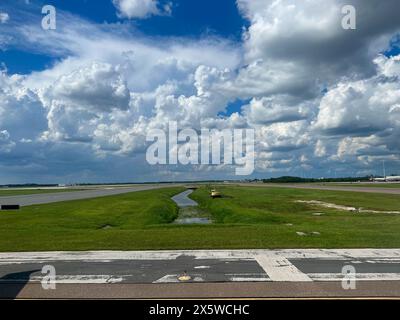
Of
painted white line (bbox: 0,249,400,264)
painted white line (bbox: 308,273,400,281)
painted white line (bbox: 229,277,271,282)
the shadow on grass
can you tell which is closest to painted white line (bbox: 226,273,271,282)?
painted white line (bbox: 229,277,271,282)

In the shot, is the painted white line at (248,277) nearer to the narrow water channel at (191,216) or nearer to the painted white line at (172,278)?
the painted white line at (172,278)

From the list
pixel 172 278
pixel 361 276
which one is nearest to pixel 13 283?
pixel 172 278

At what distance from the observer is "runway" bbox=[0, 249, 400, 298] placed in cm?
967

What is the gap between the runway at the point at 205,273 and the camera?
31.7 feet

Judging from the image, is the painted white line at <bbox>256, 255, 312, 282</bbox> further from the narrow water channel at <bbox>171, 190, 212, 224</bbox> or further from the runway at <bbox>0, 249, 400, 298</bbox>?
the narrow water channel at <bbox>171, 190, 212, 224</bbox>

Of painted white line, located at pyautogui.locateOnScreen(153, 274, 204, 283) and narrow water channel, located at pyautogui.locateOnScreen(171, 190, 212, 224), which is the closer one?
painted white line, located at pyautogui.locateOnScreen(153, 274, 204, 283)

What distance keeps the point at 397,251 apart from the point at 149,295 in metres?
10.1

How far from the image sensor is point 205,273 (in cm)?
1170

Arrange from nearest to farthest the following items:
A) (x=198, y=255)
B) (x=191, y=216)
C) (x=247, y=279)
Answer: (x=247, y=279) → (x=198, y=255) → (x=191, y=216)

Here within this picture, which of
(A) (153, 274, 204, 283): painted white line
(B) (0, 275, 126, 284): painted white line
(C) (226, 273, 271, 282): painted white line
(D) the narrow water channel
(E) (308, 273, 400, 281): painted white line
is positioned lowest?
Answer: (D) the narrow water channel

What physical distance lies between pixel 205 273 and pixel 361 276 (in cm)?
422

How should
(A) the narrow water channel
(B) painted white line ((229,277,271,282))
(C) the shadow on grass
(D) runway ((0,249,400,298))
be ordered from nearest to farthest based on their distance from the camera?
1. (D) runway ((0,249,400,298))
2. (C) the shadow on grass
3. (B) painted white line ((229,277,271,282))
4. (A) the narrow water channel

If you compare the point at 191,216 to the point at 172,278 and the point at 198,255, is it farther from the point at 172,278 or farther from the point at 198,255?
the point at 172,278

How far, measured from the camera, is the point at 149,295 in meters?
9.40
